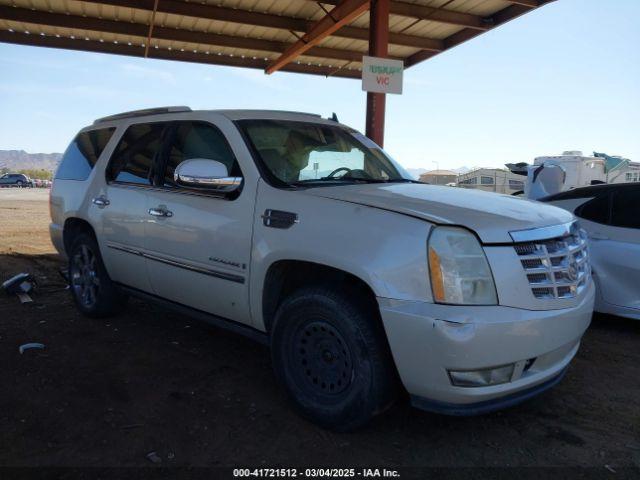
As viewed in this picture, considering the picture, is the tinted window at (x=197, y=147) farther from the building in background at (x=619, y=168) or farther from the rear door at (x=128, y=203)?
the building in background at (x=619, y=168)

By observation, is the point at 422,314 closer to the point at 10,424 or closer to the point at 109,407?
the point at 109,407

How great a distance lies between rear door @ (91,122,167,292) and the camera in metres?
4.05

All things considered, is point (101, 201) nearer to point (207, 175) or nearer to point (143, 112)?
point (143, 112)

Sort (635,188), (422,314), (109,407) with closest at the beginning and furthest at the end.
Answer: (422,314) → (109,407) → (635,188)

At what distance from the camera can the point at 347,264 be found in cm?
259

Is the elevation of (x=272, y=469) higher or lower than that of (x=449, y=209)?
lower

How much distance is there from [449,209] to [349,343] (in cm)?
86

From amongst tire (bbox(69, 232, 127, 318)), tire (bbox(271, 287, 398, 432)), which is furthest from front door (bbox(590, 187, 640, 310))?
tire (bbox(69, 232, 127, 318))

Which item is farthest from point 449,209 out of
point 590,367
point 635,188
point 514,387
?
point 635,188

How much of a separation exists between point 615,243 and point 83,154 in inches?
202

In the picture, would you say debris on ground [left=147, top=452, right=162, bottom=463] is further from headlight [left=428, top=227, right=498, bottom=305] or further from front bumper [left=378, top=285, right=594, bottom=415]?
headlight [left=428, top=227, right=498, bottom=305]

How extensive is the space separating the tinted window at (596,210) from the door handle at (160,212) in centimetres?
390

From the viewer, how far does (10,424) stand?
288cm

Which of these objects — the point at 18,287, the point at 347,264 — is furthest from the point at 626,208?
the point at 18,287
